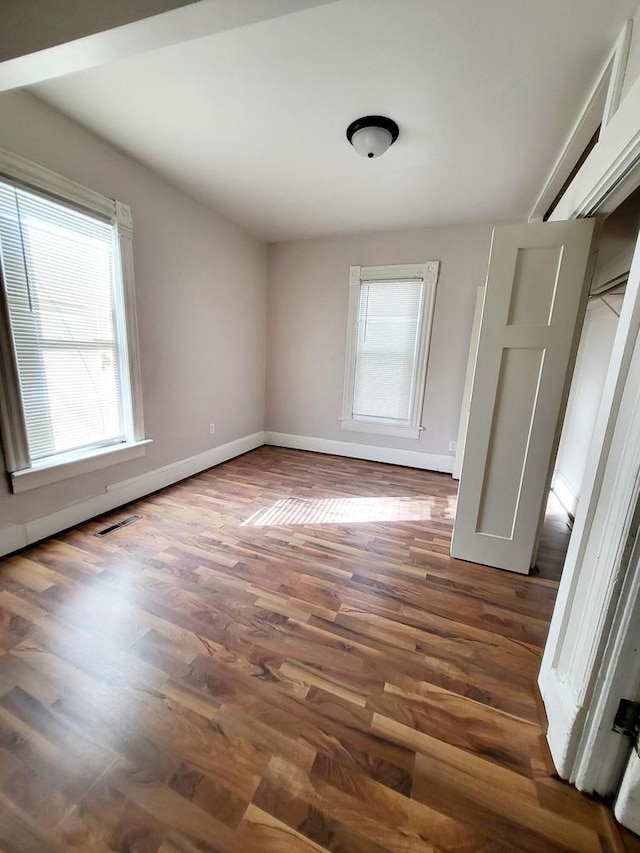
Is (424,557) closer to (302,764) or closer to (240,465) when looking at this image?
(302,764)

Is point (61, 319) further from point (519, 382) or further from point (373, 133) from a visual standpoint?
point (519, 382)

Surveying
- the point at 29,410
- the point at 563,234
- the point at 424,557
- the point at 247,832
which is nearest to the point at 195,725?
the point at 247,832

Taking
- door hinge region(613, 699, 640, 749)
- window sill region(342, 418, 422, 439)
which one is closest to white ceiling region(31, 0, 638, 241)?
window sill region(342, 418, 422, 439)

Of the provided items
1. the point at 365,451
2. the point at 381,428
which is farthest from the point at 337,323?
the point at 365,451

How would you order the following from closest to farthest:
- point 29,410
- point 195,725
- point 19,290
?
point 195,725
point 19,290
point 29,410

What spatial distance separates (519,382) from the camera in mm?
1839

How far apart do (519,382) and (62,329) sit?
290 centimetres

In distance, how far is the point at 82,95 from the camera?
1.78 metres

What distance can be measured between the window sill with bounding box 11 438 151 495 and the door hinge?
2904mm

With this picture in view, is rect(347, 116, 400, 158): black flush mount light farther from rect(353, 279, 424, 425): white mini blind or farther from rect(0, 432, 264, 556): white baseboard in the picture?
rect(0, 432, 264, 556): white baseboard

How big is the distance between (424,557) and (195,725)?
1.53 m

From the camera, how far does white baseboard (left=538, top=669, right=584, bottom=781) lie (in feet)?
3.23

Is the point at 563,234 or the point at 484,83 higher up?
the point at 484,83

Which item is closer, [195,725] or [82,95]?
[195,725]
